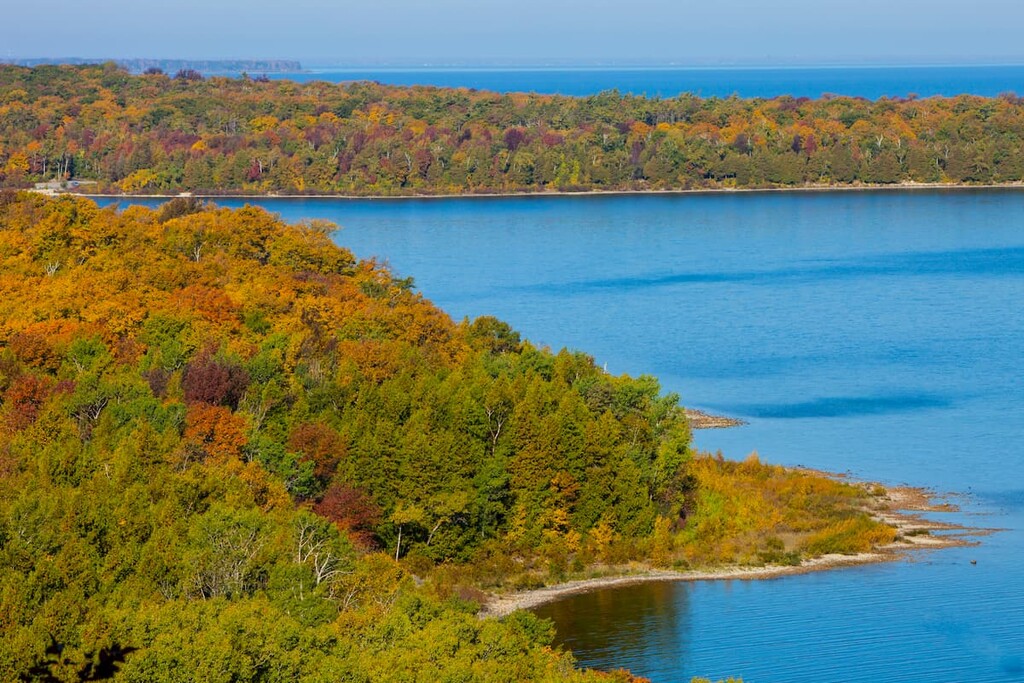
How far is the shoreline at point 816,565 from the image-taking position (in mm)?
24219

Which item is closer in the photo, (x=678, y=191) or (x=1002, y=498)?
(x=1002, y=498)

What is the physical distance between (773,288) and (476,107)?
191 ft

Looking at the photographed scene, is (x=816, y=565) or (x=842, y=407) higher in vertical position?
(x=842, y=407)

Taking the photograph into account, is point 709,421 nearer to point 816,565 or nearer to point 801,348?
point 816,565

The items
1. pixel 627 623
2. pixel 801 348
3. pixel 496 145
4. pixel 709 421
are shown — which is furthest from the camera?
pixel 496 145

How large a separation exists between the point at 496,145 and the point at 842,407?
62953 millimetres

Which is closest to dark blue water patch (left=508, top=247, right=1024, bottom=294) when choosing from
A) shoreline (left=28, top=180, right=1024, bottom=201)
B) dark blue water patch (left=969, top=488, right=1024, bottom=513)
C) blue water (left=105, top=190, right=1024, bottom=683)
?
blue water (left=105, top=190, right=1024, bottom=683)

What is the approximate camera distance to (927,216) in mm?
77375

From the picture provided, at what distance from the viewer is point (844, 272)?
58.2 m

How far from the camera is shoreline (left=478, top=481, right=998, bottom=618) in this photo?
24219 mm

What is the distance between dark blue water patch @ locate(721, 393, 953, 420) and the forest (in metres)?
5.67

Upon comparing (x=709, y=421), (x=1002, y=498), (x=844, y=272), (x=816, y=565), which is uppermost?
(x=844, y=272)

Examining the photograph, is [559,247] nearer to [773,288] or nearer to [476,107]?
[773,288]

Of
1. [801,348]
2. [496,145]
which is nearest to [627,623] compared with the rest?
[801,348]
